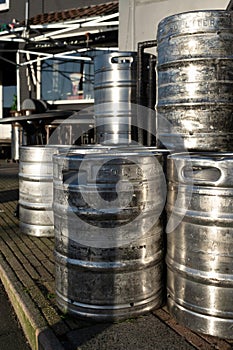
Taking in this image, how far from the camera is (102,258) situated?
2.53 m

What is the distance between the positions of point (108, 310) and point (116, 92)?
2.88m

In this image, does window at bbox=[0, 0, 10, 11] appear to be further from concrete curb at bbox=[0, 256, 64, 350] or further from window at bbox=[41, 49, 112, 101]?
concrete curb at bbox=[0, 256, 64, 350]

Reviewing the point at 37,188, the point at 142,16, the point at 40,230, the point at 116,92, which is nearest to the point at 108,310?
the point at 40,230

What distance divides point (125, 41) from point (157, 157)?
13.5 feet

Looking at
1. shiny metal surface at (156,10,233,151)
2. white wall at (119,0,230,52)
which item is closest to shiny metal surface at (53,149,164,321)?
shiny metal surface at (156,10,233,151)

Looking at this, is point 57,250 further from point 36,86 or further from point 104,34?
point 36,86

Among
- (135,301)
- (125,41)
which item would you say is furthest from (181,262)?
(125,41)

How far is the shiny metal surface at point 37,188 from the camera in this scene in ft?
14.4

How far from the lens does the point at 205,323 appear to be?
2.38m

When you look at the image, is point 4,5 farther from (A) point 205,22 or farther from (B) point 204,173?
(B) point 204,173

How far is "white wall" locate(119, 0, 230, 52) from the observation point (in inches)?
217

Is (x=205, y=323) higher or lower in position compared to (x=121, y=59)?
lower

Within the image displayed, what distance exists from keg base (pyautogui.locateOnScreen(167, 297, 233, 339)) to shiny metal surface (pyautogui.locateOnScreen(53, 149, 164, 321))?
27cm

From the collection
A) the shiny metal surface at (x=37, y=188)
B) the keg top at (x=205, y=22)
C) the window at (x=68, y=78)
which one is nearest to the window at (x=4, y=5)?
the window at (x=68, y=78)
